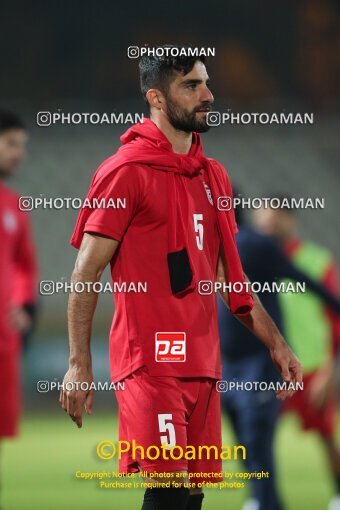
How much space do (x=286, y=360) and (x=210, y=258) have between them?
0.32 meters

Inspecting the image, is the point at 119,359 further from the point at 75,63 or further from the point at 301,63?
the point at 75,63

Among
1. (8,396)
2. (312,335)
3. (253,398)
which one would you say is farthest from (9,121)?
(312,335)

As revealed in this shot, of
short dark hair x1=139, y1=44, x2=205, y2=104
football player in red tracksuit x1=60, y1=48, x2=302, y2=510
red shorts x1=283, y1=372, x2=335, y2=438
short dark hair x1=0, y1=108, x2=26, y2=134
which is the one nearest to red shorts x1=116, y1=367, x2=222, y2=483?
football player in red tracksuit x1=60, y1=48, x2=302, y2=510

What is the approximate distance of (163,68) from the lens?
263cm

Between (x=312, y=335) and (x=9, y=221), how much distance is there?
1706 mm

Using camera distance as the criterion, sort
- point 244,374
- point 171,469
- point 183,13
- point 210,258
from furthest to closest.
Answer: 1. point 183,13
2. point 244,374
3. point 210,258
4. point 171,469

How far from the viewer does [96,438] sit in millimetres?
8461

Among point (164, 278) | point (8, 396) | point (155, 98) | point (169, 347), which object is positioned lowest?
point (169, 347)

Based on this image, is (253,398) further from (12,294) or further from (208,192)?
(208,192)

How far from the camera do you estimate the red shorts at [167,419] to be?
2.44m

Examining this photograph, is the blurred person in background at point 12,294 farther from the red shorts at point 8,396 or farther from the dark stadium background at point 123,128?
the dark stadium background at point 123,128

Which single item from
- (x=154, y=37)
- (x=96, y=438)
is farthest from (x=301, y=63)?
(x=96, y=438)

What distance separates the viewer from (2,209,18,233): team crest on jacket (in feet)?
14.1

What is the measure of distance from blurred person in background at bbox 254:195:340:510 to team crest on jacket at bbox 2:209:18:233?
3.34 feet
